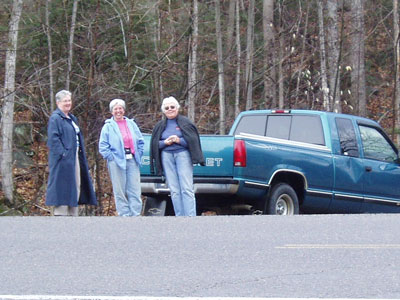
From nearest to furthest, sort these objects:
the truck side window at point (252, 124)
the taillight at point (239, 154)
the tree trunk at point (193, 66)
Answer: the taillight at point (239, 154) < the truck side window at point (252, 124) < the tree trunk at point (193, 66)

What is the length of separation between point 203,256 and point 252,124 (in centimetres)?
639

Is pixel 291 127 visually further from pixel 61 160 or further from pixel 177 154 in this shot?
pixel 61 160

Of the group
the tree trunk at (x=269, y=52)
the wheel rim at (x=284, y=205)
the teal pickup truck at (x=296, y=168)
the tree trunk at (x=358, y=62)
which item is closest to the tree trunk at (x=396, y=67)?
the tree trunk at (x=358, y=62)

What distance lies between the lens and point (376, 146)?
14.5m

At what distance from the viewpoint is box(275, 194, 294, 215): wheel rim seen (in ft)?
42.9

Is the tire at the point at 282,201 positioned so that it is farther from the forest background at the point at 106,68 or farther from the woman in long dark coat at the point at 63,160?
the forest background at the point at 106,68

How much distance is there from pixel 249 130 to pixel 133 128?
8.10 feet

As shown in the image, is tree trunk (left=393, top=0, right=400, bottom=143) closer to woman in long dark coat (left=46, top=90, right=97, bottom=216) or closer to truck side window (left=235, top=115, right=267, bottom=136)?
truck side window (left=235, top=115, right=267, bottom=136)

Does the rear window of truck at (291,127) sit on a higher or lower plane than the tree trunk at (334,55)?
lower

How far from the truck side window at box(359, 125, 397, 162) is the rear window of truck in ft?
3.07

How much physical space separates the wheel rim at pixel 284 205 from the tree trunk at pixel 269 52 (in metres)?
12.4

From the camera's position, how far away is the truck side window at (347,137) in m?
13.9

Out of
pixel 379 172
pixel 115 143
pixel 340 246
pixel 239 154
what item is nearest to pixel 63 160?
pixel 115 143

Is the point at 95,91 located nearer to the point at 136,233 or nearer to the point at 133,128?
the point at 133,128
